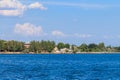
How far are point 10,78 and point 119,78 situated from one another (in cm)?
1649

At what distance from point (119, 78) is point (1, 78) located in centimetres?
1781

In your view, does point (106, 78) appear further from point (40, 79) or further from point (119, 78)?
Answer: point (40, 79)

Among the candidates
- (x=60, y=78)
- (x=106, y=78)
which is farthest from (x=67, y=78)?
(x=106, y=78)

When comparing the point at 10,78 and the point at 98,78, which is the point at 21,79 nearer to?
the point at 10,78

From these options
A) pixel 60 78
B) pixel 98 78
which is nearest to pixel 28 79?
pixel 60 78

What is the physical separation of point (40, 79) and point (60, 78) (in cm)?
364

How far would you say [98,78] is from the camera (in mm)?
74188

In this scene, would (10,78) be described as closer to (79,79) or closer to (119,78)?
(79,79)

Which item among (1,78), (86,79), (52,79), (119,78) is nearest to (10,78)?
(1,78)

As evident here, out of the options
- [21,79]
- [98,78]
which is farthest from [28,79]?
[98,78]

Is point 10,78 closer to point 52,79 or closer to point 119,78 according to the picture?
point 52,79

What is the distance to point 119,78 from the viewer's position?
7338cm

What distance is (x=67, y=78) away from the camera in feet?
241

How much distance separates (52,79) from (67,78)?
297 cm
